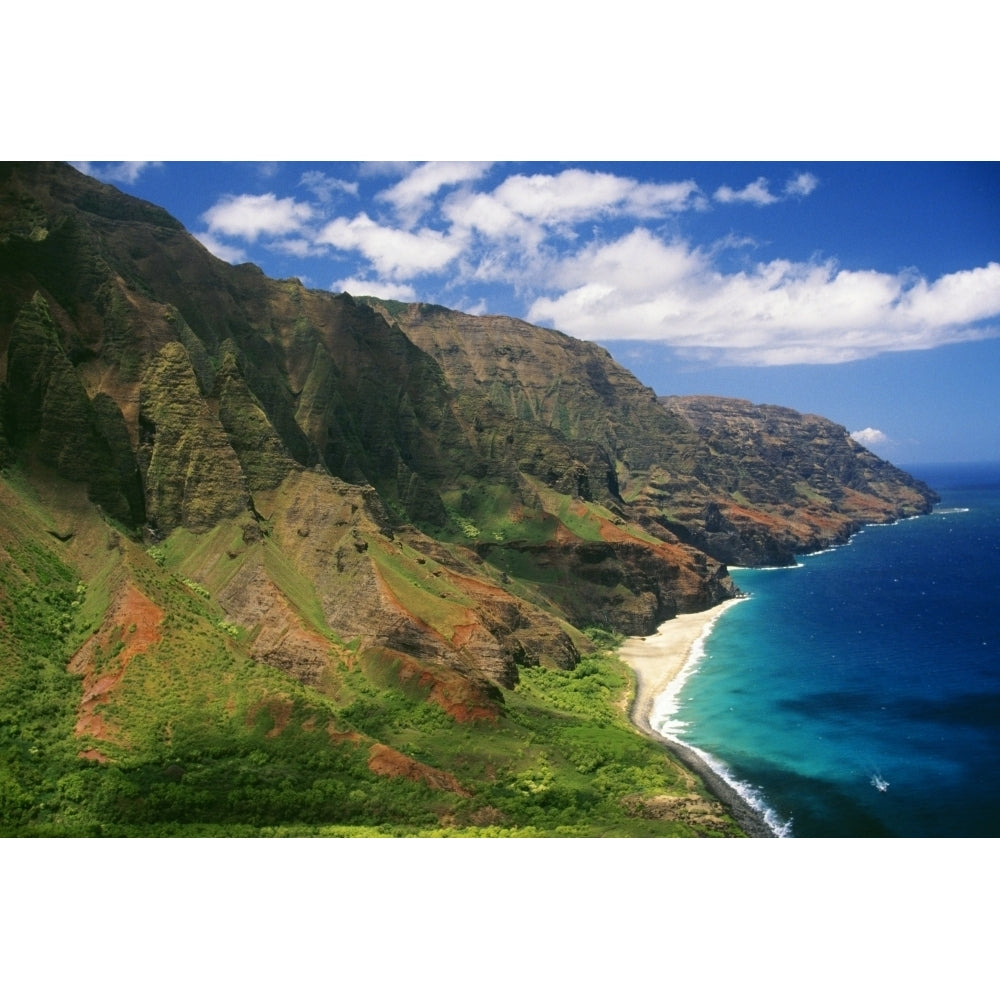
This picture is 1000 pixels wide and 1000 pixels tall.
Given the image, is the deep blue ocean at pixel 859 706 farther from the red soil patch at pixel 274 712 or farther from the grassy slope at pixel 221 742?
the red soil patch at pixel 274 712

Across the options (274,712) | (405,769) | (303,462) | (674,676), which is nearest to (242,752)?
(274,712)

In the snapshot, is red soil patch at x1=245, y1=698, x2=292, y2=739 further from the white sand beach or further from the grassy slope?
the white sand beach

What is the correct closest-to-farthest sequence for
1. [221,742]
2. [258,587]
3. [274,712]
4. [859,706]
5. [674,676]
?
[221,742] → [274,712] → [258,587] → [859,706] → [674,676]

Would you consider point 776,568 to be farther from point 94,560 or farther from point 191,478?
point 94,560

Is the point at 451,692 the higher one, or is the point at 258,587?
the point at 258,587

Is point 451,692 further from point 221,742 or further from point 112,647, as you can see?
point 112,647

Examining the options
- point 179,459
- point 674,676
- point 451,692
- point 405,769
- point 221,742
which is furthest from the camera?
point 674,676

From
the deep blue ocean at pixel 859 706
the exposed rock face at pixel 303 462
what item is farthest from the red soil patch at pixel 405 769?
the deep blue ocean at pixel 859 706
